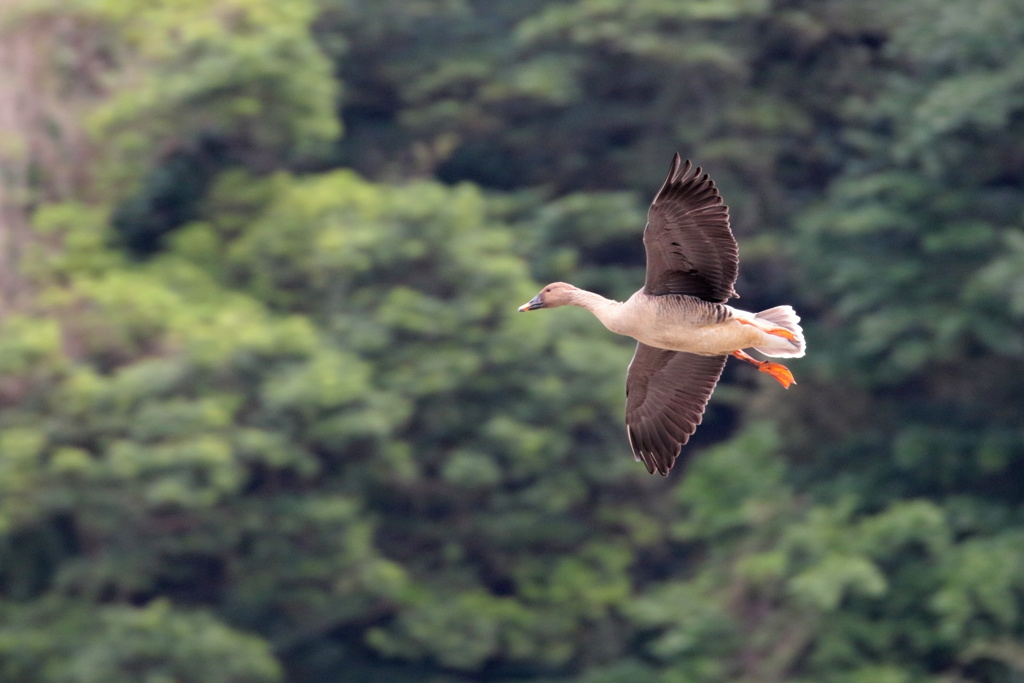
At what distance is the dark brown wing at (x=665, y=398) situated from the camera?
6.82 metres

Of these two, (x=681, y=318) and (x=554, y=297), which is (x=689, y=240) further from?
(x=554, y=297)

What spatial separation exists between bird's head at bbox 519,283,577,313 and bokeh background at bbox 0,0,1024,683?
533 cm

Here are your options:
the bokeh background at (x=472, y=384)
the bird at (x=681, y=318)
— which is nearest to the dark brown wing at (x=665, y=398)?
A: the bird at (x=681, y=318)

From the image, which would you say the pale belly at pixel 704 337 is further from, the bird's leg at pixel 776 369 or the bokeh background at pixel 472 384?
the bokeh background at pixel 472 384

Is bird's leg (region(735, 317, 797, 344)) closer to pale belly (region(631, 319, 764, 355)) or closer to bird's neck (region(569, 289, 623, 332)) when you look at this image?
pale belly (region(631, 319, 764, 355))

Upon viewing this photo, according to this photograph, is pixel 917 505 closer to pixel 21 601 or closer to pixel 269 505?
pixel 269 505

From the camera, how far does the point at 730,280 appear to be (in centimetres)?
612

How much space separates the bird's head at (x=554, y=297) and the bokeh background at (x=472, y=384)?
17.5 ft

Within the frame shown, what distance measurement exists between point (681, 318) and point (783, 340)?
530mm

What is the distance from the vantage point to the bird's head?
697cm

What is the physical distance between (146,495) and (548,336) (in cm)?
346

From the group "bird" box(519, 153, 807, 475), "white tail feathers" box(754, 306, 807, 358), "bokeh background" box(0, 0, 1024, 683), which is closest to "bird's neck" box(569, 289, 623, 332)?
"bird" box(519, 153, 807, 475)

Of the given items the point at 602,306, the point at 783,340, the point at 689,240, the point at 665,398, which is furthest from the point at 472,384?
the point at 689,240

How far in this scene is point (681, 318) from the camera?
20.1 feet
